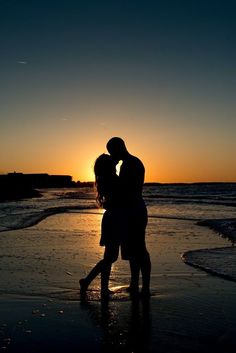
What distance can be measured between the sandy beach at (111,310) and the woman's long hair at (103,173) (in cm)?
134

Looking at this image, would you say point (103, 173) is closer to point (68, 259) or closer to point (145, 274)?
point (145, 274)

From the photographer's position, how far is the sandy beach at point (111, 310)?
387cm

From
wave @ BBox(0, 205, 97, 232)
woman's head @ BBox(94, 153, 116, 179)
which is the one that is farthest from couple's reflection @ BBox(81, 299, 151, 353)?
wave @ BBox(0, 205, 97, 232)

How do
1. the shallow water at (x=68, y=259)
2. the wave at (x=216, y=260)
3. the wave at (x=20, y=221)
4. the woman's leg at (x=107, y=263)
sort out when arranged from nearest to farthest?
the woman's leg at (x=107, y=263), the shallow water at (x=68, y=259), the wave at (x=216, y=260), the wave at (x=20, y=221)

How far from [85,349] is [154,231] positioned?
10.1 metres

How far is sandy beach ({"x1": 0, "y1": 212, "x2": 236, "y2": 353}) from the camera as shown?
12.7ft

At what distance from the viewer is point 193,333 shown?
163 inches

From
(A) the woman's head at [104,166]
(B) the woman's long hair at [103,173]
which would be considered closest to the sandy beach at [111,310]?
(B) the woman's long hair at [103,173]

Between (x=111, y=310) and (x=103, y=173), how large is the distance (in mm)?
1622

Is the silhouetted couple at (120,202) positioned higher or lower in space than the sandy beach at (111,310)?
higher

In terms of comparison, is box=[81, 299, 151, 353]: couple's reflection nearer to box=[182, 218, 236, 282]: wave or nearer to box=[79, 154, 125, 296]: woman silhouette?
box=[79, 154, 125, 296]: woman silhouette

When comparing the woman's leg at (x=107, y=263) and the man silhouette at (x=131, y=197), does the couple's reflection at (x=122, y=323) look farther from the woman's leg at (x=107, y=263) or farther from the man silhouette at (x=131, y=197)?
the man silhouette at (x=131, y=197)

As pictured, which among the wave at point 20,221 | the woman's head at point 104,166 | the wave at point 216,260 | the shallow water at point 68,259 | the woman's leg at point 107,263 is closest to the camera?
the woman's head at point 104,166

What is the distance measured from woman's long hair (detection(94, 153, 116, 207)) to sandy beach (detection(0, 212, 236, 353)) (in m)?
1.34
